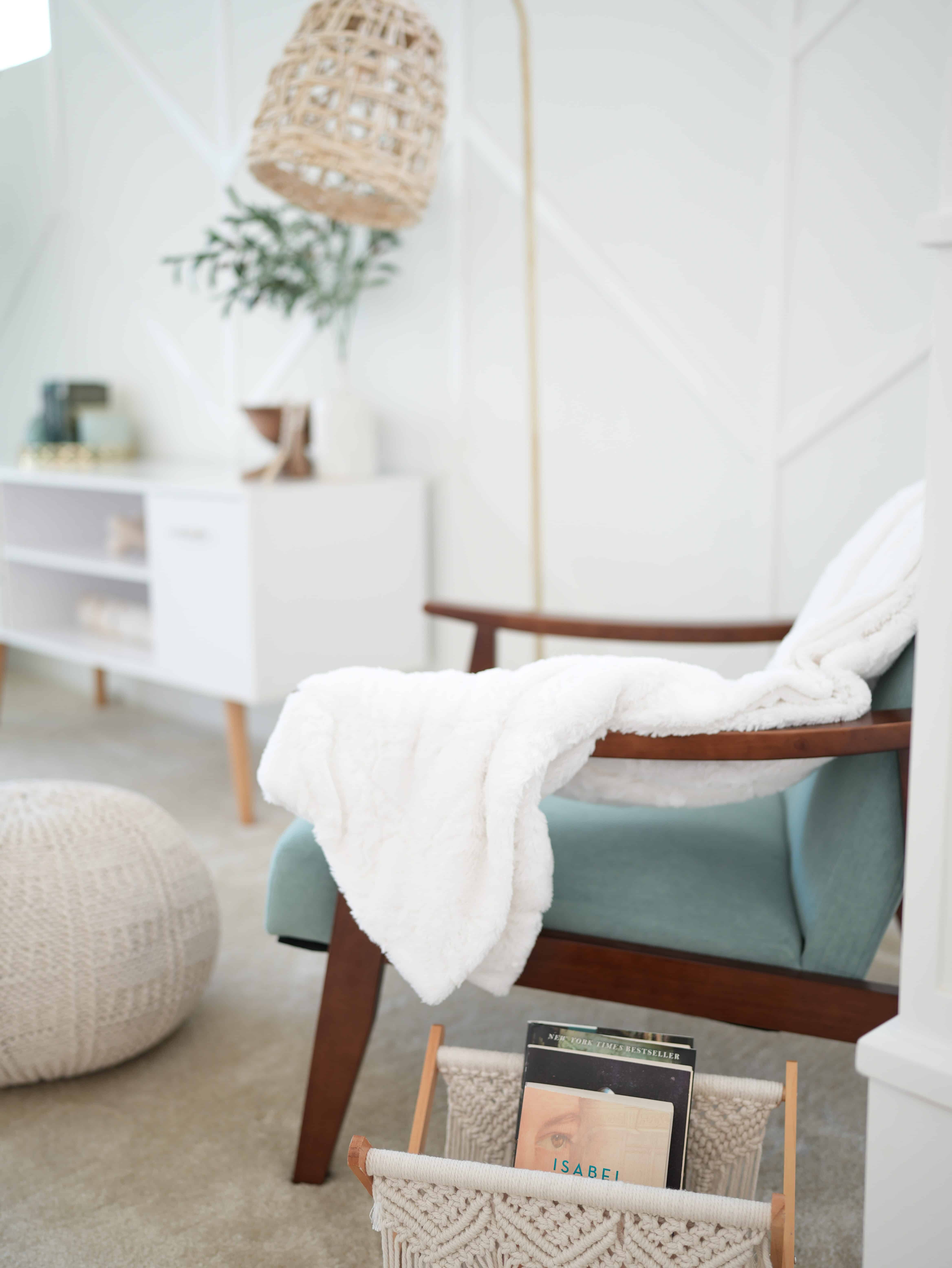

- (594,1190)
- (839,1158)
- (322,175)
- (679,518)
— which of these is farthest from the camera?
(679,518)

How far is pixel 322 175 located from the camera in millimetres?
1999

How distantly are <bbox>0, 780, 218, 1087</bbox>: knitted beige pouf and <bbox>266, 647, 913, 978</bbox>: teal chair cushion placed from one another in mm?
333

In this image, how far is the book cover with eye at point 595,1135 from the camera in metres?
1.09

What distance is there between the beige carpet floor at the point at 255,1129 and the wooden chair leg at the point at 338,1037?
55 mm

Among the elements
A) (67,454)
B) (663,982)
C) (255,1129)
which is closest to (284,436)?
(67,454)

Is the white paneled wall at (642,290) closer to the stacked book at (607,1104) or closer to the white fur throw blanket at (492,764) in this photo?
the white fur throw blanket at (492,764)

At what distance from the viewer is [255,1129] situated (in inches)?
58.9

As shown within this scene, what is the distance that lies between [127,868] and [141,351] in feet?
7.85

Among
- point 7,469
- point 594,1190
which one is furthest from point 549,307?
point 594,1190

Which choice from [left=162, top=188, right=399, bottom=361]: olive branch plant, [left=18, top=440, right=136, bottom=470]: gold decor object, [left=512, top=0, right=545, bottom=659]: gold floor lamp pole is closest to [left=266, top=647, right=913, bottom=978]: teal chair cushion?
[left=512, top=0, right=545, bottom=659]: gold floor lamp pole

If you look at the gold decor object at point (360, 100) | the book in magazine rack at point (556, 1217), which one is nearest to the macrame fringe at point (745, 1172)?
the book in magazine rack at point (556, 1217)

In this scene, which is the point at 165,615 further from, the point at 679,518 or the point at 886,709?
the point at 886,709

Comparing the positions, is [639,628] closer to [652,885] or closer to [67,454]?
[652,885]

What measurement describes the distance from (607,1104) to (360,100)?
5.08ft
